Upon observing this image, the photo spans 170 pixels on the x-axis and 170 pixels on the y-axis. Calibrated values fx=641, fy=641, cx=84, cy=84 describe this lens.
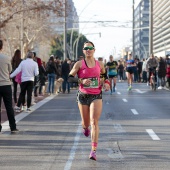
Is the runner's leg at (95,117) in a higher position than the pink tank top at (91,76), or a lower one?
lower

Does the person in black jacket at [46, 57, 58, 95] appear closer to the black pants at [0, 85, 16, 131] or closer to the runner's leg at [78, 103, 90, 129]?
the black pants at [0, 85, 16, 131]

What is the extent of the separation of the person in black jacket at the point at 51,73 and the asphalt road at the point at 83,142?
373 inches

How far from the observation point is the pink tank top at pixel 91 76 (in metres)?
10.3

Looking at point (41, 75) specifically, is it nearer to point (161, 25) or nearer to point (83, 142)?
point (83, 142)

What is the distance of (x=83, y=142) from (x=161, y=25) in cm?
13875

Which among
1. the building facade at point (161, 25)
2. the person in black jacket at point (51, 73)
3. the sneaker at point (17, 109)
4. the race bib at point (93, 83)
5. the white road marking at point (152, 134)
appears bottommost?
the sneaker at point (17, 109)

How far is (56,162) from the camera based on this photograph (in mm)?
9750

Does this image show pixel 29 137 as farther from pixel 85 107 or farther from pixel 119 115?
pixel 119 115

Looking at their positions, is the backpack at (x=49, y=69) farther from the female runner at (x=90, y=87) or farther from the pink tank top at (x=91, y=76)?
the pink tank top at (x=91, y=76)

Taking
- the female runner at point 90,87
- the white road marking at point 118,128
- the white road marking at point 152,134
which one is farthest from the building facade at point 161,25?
the female runner at point 90,87

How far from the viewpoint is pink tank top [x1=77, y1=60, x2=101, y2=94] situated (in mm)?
10281

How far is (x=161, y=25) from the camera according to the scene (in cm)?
14888

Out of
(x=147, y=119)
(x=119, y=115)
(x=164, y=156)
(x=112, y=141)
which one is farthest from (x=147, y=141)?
(x=119, y=115)

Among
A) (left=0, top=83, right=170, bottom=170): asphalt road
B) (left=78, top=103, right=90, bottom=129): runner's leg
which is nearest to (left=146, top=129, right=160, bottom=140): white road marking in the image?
(left=0, top=83, right=170, bottom=170): asphalt road
